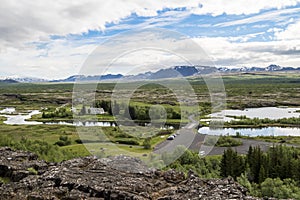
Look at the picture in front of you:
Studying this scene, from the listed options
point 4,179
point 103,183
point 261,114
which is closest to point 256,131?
point 261,114

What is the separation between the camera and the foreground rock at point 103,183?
17.2m

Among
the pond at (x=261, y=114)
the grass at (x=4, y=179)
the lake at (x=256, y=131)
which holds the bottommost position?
the lake at (x=256, y=131)

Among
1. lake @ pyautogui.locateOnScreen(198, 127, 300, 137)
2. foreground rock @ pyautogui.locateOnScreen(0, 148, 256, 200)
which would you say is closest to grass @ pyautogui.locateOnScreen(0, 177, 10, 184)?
foreground rock @ pyautogui.locateOnScreen(0, 148, 256, 200)

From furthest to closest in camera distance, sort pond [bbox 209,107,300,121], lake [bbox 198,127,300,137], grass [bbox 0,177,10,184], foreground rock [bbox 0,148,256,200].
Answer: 1. pond [bbox 209,107,300,121]
2. lake [bbox 198,127,300,137]
3. grass [bbox 0,177,10,184]
4. foreground rock [bbox 0,148,256,200]

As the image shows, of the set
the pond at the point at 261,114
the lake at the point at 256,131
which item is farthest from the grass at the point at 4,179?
the pond at the point at 261,114

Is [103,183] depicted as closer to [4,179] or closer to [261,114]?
[4,179]

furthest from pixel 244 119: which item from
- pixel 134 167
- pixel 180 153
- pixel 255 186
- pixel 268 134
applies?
pixel 134 167

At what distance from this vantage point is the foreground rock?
17.2 meters

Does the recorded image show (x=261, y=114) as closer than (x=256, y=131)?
No

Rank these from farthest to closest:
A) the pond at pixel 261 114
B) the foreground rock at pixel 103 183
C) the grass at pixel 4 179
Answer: the pond at pixel 261 114
the grass at pixel 4 179
the foreground rock at pixel 103 183

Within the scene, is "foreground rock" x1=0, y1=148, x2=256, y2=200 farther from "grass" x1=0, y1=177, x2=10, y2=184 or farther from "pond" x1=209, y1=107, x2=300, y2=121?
"pond" x1=209, y1=107, x2=300, y2=121

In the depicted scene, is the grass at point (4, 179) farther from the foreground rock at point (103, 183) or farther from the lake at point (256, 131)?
the lake at point (256, 131)

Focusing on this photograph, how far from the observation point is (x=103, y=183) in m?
18.5

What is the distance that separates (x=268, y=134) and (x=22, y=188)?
101m
